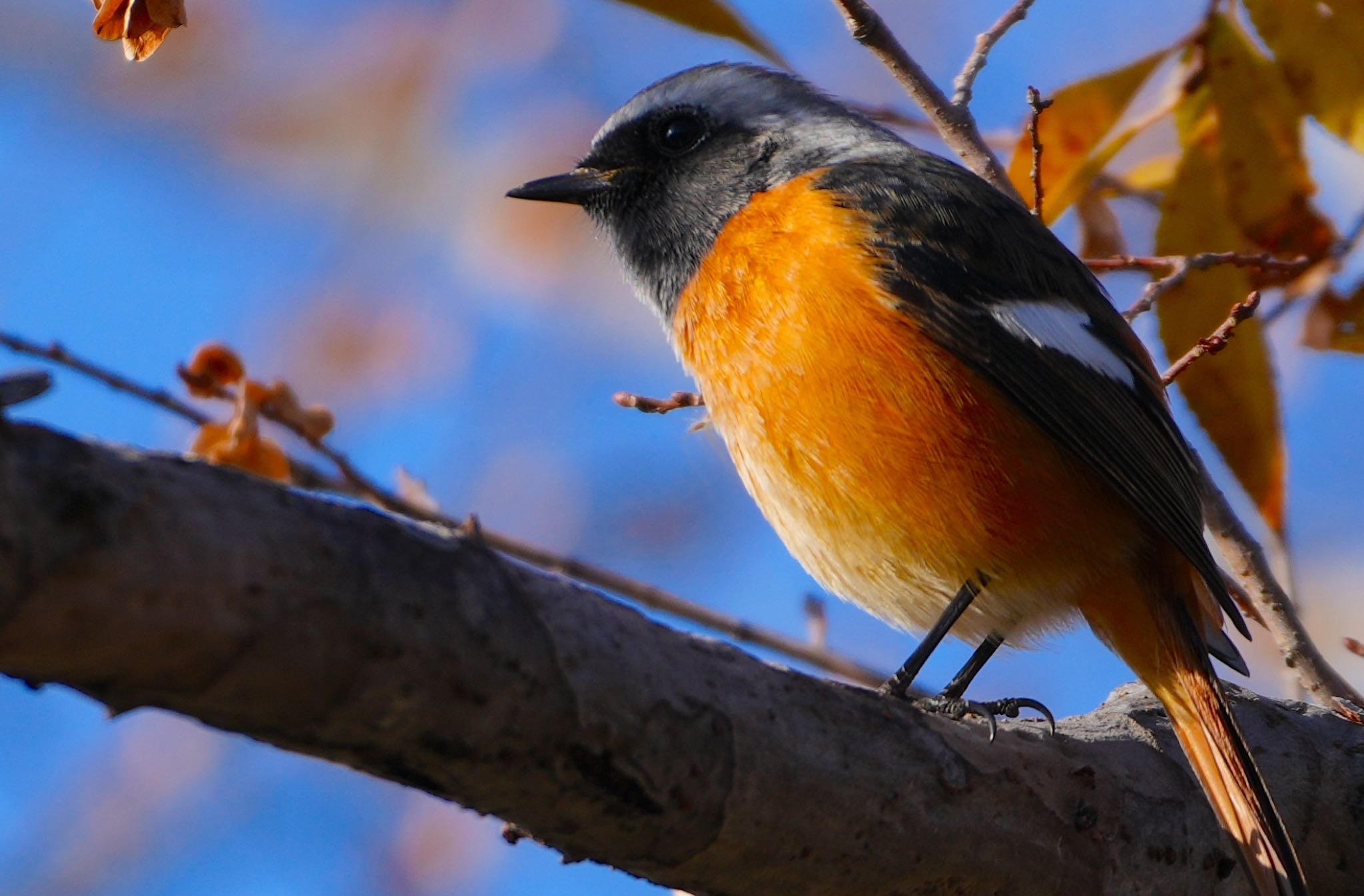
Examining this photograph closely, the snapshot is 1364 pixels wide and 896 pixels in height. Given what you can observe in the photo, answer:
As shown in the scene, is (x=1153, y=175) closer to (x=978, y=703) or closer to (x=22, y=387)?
(x=978, y=703)

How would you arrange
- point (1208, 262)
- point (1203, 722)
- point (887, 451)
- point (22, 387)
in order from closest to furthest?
point (22, 387) < point (1203, 722) < point (887, 451) < point (1208, 262)

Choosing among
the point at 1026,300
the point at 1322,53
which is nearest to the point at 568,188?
the point at 1026,300

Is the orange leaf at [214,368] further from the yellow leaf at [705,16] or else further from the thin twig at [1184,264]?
the thin twig at [1184,264]

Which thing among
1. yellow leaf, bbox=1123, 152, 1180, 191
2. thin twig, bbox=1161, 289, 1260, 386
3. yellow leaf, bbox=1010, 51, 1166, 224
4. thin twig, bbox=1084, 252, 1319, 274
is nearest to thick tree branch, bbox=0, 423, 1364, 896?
thin twig, bbox=1161, 289, 1260, 386

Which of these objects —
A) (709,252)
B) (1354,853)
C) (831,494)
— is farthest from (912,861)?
(709,252)

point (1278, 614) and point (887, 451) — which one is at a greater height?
point (1278, 614)

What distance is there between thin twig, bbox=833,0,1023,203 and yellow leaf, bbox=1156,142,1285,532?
1.65 feet

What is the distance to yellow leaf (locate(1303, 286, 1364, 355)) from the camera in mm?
3512

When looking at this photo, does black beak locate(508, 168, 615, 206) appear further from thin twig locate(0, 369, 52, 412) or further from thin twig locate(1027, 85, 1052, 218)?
thin twig locate(0, 369, 52, 412)

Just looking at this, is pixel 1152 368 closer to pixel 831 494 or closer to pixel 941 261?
pixel 941 261

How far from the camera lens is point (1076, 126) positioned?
3695 millimetres

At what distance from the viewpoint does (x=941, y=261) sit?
3.63m

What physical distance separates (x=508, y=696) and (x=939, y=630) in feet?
6.06

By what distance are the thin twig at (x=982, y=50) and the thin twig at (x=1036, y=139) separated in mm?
159
